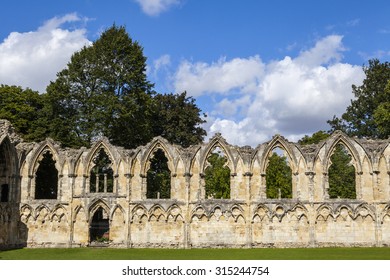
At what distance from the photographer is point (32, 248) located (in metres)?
26.9

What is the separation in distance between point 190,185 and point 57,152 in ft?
27.3

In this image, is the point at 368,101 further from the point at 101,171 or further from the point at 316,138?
the point at 101,171

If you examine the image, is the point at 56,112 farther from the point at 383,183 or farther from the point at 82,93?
the point at 383,183

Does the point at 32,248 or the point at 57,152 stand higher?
the point at 57,152

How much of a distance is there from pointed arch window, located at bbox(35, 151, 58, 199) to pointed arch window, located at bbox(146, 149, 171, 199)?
34.6 ft

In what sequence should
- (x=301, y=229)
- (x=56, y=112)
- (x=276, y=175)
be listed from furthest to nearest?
(x=276, y=175)
(x=56, y=112)
(x=301, y=229)

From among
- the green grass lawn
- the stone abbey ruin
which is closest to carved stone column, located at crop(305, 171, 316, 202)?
the stone abbey ruin

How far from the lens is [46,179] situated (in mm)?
36594

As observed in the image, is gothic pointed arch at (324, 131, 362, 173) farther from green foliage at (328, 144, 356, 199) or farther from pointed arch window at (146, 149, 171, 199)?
green foliage at (328, 144, 356, 199)

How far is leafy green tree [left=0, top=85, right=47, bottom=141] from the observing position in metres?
38.6

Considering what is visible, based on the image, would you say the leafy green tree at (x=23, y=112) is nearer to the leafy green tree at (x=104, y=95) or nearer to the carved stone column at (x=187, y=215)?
the leafy green tree at (x=104, y=95)

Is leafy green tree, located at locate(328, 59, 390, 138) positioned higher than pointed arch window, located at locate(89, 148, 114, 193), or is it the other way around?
leafy green tree, located at locate(328, 59, 390, 138)

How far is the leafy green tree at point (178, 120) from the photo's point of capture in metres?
49.4

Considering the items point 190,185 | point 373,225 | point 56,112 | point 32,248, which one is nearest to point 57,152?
point 32,248
